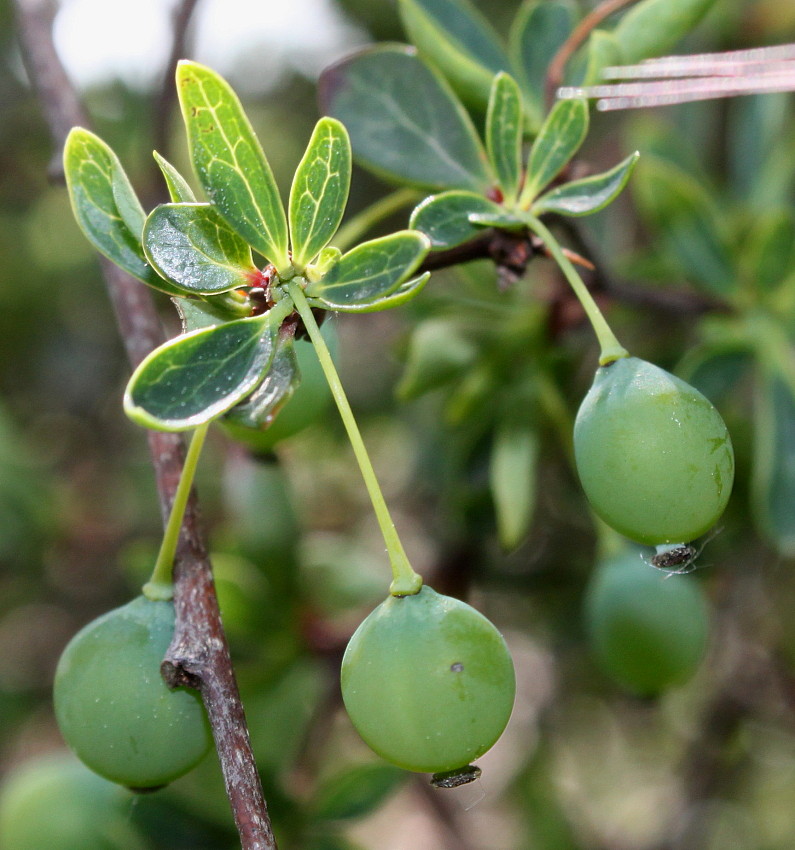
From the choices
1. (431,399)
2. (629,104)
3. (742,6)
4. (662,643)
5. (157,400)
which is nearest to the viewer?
(157,400)

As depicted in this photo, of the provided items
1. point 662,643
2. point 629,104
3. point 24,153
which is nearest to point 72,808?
point 662,643

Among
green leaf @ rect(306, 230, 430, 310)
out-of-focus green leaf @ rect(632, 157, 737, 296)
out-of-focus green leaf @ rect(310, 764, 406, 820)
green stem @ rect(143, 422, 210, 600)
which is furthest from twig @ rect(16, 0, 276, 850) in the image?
out-of-focus green leaf @ rect(632, 157, 737, 296)

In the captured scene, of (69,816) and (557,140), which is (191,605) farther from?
(69,816)

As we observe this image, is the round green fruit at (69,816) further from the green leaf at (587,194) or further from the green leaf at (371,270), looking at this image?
the green leaf at (587,194)

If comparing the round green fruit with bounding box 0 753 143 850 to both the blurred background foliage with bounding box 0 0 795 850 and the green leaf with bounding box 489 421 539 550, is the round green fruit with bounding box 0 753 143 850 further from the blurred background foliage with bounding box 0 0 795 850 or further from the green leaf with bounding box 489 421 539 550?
the green leaf with bounding box 489 421 539 550

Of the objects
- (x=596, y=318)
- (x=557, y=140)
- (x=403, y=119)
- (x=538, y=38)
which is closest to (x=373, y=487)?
(x=596, y=318)

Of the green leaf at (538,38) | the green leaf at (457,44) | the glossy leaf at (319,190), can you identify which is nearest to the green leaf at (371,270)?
the glossy leaf at (319,190)

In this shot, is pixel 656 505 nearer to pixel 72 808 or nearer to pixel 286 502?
pixel 286 502
